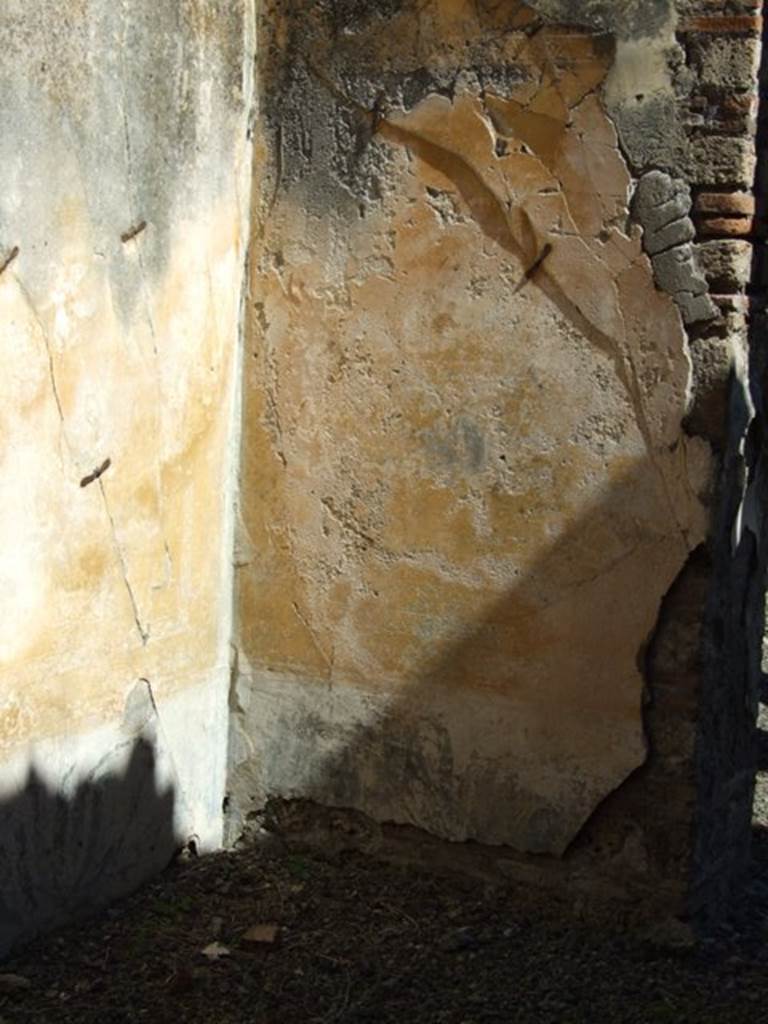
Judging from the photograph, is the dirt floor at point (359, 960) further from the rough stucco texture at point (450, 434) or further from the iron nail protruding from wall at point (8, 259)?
the iron nail protruding from wall at point (8, 259)

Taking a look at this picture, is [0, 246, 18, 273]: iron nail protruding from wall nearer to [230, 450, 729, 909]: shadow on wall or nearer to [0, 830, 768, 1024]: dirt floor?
[230, 450, 729, 909]: shadow on wall

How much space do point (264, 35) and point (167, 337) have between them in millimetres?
976

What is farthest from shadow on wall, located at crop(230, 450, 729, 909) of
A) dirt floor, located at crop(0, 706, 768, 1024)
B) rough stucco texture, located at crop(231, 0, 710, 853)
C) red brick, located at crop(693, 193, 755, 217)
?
red brick, located at crop(693, 193, 755, 217)

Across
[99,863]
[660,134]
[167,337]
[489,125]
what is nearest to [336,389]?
[167,337]

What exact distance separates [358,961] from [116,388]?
1621mm

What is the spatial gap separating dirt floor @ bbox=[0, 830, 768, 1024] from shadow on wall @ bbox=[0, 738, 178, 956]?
65mm

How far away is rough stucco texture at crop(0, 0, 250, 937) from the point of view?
3705mm

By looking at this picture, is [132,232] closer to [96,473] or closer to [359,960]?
[96,473]

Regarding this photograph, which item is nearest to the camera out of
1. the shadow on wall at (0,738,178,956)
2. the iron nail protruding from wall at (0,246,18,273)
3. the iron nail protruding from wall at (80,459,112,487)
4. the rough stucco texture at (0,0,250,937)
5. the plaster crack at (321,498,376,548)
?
the iron nail protruding from wall at (0,246,18,273)

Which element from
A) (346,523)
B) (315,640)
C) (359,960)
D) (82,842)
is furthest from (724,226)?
(82,842)

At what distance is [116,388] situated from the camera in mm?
4023

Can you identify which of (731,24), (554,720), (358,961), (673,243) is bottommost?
(358,961)

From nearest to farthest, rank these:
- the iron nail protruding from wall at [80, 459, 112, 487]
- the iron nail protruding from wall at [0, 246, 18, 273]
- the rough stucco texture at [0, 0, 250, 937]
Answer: the iron nail protruding from wall at [0, 246, 18, 273], the rough stucco texture at [0, 0, 250, 937], the iron nail protruding from wall at [80, 459, 112, 487]

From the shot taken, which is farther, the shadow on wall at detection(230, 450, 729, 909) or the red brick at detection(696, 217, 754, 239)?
the shadow on wall at detection(230, 450, 729, 909)
